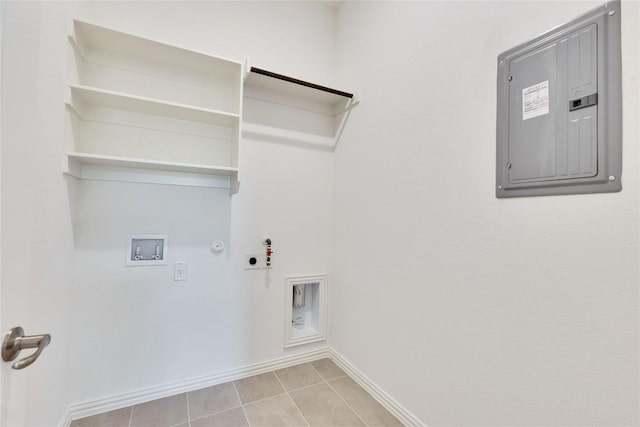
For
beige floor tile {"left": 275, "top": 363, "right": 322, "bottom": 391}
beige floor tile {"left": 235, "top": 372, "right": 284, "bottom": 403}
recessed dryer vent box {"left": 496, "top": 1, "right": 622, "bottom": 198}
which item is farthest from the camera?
beige floor tile {"left": 275, "top": 363, "right": 322, "bottom": 391}

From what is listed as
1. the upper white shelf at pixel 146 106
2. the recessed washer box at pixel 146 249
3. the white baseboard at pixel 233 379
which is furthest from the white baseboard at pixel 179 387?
the upper white shelf at pixel 146 106

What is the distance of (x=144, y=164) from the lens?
1679 millimetres

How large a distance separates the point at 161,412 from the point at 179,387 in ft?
0.63

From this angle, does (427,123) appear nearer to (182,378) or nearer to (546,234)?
(546,234)

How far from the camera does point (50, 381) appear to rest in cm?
137

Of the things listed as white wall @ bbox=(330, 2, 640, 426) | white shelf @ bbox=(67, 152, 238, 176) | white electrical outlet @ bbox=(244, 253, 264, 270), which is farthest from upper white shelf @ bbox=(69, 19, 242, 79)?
white electrical outlet @ bbox=(244, 253, 264, 270)

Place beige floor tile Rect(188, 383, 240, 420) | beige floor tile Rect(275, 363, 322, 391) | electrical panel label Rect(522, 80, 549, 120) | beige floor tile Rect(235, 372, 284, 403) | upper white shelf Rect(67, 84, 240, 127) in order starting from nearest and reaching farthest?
electrical panel label Rect(522, 80, 549, 120), upper white shelf Rect(67, 84, 240, 127), beige floor tile Rect(188, 383, 240, 420), beige floor tile Rect(235, 372, 284, 403), beige floor tile Rect(275, 363, 322, 391)

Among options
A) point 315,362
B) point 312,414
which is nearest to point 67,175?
point 312,414

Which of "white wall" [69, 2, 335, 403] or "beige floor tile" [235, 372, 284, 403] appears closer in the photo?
"white wall" [69, 2, 335, 403]

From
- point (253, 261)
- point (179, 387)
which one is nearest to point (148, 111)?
point (253, 261)

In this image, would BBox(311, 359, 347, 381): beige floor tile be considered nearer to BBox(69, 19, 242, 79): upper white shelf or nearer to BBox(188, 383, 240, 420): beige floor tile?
BBox(188, 383, 240, 420): beige floor tile

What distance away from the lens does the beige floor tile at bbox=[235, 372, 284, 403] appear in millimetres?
1905

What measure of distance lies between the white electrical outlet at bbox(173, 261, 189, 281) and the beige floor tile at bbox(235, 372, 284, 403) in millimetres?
877

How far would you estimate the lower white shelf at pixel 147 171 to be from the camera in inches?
61.4
